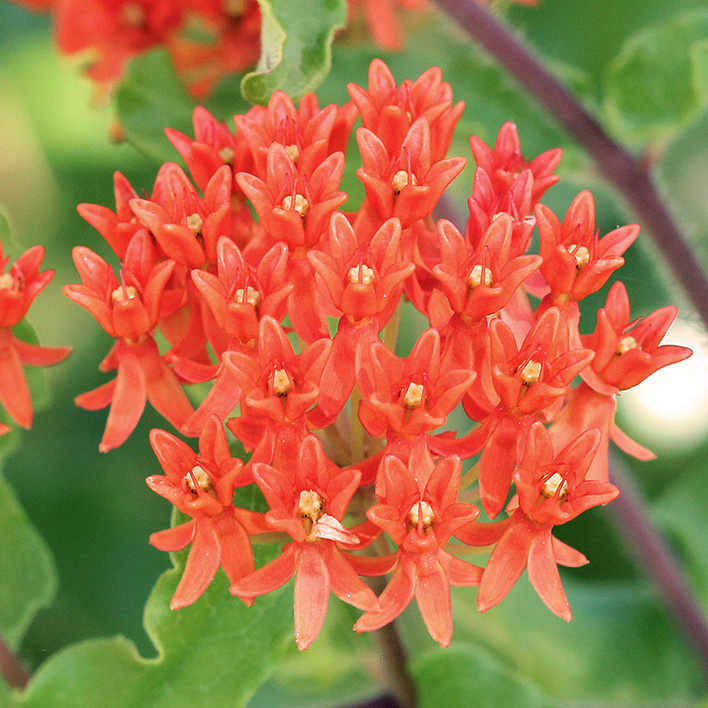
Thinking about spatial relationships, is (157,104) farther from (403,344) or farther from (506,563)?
(506,563)

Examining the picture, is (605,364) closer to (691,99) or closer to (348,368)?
(348,368)

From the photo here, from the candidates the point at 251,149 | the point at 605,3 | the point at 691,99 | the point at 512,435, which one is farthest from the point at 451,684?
the point at 605,3

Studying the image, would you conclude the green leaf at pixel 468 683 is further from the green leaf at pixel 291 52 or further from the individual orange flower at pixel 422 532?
the green leaf at pixel 291 52

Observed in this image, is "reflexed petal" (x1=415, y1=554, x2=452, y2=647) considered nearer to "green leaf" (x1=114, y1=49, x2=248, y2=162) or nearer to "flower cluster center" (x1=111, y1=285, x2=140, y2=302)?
"flower cluster center" (x1=111, y1=285, x2=140, y2=302)

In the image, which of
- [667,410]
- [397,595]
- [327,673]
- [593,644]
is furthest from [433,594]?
[667,410]

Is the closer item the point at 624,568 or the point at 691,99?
the point at 691,99
